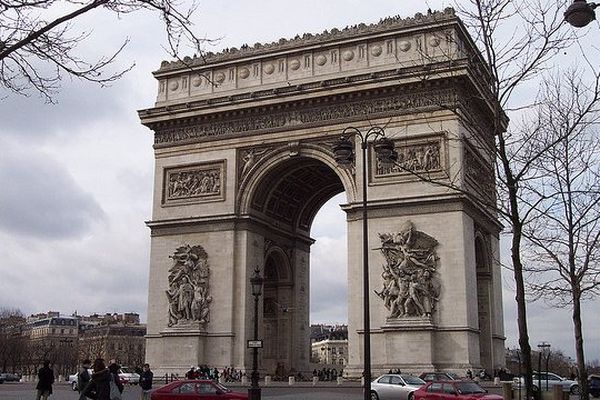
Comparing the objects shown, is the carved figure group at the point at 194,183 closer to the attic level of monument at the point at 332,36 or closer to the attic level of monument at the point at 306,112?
the attic level of monument at the point at 306,112

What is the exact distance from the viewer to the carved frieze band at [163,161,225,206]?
40.7m

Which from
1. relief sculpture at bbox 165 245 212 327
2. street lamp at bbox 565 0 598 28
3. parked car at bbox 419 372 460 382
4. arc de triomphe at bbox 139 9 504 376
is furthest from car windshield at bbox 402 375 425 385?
street lamp at bbox 565 0 598 28

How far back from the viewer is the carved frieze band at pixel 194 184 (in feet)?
133

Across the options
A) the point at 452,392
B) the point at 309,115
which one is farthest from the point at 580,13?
the point at 309,115

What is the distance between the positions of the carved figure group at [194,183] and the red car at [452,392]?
19714 mm

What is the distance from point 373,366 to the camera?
3481 cm

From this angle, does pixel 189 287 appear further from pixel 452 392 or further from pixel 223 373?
pixel 452 392

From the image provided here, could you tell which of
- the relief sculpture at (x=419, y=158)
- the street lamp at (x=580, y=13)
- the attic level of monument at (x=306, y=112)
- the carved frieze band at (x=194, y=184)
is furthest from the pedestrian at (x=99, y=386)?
the carved frieze band at (x=194, y=184)

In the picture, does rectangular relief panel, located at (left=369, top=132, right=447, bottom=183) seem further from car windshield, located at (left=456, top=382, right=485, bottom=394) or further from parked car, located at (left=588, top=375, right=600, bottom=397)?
car windshield, located at (left=456, top=382, right=485, bottom=394)

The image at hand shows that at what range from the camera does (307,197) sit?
4550 cm

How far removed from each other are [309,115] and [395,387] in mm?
15433

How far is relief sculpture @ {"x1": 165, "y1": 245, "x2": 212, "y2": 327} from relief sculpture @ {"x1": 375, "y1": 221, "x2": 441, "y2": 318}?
867 cm

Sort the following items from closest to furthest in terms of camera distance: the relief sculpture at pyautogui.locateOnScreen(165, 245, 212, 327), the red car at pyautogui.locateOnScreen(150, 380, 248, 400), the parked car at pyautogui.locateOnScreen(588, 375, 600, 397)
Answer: the red car at pyautogui.locateOnScreen(150, 380, 248, 400) → the parked car at pyautogui.locateOnScreen(588, 375, 600, 397) → the relief sculpture at pyautogui.locateOnScreen(165, 245, 212, 327)

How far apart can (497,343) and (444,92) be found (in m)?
12.6
